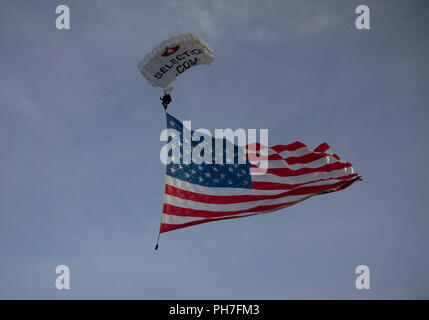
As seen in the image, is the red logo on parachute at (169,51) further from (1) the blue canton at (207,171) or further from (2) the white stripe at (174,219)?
(2) the white stripe at (174,219)

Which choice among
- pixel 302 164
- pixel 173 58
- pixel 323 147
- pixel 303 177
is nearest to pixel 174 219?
pixel 303 177

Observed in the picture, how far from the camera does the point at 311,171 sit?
24.8m

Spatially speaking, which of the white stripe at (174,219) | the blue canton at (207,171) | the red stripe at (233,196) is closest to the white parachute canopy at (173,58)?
the blue canton at (207,171)

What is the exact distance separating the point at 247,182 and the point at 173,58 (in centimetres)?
695

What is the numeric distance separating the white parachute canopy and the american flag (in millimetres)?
2601

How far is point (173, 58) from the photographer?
24.6 metres

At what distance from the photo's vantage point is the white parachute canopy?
2397 centimetres

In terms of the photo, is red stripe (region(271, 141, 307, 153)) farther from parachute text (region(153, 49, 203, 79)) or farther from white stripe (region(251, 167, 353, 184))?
parachute text (region(153, 49, 203, 79))

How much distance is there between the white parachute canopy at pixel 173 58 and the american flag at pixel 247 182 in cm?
260

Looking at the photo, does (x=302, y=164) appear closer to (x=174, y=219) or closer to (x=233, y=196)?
(x=233, y=196)

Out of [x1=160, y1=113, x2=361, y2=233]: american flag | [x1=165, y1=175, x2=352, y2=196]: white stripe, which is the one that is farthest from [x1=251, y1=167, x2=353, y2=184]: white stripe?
[x1=165, y1=175, x2=352, y2=196]: white stripe

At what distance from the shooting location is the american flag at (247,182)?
2202 cm
